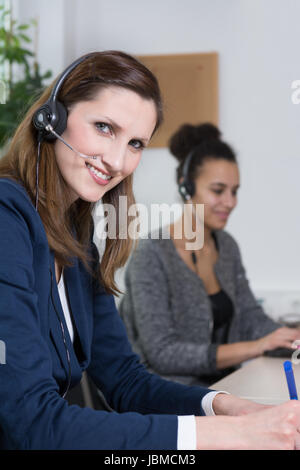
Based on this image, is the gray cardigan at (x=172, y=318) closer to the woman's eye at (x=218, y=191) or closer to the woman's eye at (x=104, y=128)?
the woman's eye at (x=218, y=191)

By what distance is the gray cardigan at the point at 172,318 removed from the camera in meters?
1.39

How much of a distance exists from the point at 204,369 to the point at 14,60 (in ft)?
4.65

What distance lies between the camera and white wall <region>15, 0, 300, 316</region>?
2.16 m

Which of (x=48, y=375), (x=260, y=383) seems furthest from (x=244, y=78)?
(x=48, y=375)

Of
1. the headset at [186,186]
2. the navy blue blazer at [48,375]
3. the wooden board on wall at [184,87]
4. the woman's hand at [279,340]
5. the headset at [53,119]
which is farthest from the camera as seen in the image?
the wooden board on wall at [184,87]

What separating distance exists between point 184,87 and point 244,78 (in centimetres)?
24

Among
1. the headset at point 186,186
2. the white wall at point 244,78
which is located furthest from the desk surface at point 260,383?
the white wall at point 244,78

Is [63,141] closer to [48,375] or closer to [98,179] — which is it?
[98,179]

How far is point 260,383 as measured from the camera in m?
1.04

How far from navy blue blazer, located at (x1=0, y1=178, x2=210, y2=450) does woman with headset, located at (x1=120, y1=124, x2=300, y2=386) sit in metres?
0.52

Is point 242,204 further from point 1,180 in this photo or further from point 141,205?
point 1,180

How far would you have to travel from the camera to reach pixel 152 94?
818 millimetres

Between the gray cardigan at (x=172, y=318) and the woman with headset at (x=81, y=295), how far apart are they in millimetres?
478
